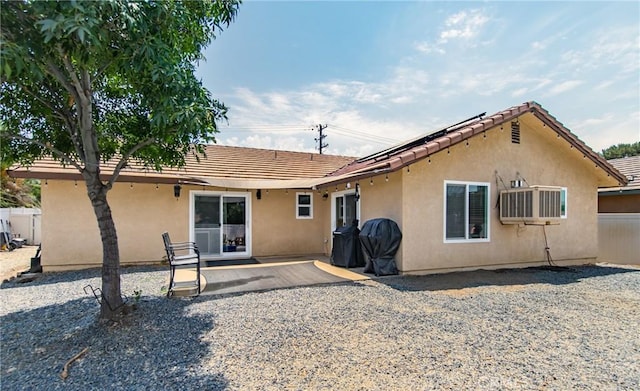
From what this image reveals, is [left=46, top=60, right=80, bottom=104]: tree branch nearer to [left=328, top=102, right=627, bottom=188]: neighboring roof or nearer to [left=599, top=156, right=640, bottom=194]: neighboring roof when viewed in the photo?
[left=328, top=102, right=627, bottom=188]: neighboring roof

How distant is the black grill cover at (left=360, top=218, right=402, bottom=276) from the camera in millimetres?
10039

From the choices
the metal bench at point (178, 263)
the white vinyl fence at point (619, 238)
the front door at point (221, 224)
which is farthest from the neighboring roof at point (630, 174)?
the metal bench at point (178, 263)

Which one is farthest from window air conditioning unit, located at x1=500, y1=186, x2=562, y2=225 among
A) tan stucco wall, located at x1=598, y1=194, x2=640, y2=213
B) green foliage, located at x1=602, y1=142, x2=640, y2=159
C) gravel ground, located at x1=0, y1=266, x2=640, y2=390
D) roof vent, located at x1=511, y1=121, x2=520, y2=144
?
green foliage, located at x1=602, y1=142, x2=640, y2=159

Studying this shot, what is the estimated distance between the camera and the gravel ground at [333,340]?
4.06 m

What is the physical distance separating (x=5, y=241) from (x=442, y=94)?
81.3 feet

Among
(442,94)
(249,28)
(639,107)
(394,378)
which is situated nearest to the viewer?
(394,378)

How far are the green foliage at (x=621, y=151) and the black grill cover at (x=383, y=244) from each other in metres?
48.4

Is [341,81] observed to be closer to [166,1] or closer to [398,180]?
[398,180]

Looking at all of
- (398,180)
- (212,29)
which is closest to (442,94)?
(398,180)

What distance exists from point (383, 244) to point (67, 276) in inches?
394

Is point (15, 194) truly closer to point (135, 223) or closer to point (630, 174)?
point (135, 223)

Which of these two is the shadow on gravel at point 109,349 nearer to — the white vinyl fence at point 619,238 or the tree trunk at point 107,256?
the tree trunk at point 107,256

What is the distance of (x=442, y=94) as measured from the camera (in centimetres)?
1558

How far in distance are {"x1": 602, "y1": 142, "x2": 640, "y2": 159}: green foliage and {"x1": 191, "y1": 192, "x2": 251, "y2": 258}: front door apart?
166 ft
